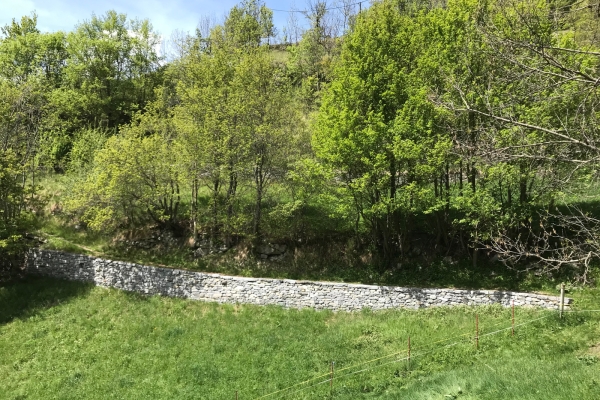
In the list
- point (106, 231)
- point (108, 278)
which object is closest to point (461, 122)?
point (108, 278)

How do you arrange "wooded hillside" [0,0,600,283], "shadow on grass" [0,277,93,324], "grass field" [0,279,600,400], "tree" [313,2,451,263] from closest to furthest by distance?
1. "grass field" [0,279,600,400]
2. "wooded hillside" [0,0,600,283]
3. "tree" [313,2,451,263]
4. "shadow on grass" [0,277,93,324]

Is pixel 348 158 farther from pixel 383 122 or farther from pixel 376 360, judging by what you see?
pixel 376 360

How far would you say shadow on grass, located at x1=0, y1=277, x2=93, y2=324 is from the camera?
1817 cm

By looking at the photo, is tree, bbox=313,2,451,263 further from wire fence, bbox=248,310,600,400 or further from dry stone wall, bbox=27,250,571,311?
wire fence, bbox=248,310,600,400

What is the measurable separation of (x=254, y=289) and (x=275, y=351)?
406 centimetres

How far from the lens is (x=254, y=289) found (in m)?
17.5

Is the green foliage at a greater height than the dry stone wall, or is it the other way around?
the green foliage

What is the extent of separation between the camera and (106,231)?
2289 cm

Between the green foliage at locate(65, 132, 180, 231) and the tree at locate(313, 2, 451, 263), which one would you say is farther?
the green foliage at locate(65, 132, 180, 231)

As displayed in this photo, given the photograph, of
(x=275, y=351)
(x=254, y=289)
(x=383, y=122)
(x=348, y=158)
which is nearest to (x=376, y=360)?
(x=275, y=351)

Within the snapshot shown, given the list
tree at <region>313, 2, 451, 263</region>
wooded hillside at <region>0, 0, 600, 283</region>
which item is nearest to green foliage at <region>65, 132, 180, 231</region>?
wooded hillside at <region>0, 0, 600, 283</region>

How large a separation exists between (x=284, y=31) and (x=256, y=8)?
11.5 meters

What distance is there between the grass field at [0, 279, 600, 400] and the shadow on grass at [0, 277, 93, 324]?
12 cm

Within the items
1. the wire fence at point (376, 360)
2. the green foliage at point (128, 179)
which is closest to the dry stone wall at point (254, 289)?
the wire fence at point (376, 360)
